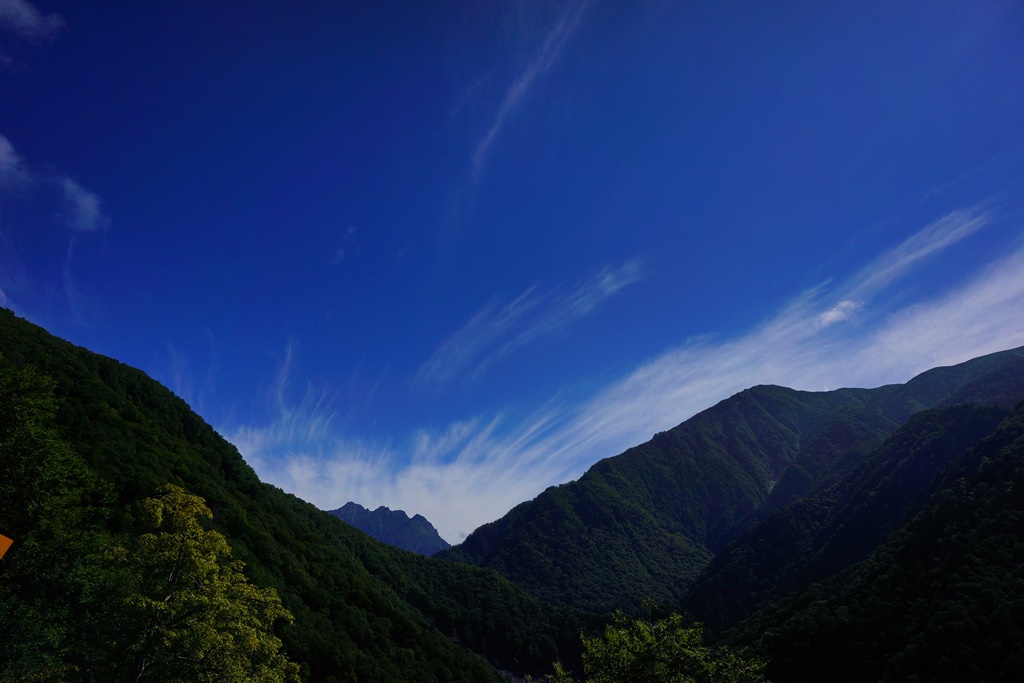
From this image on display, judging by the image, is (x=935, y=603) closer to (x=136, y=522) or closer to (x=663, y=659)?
(x=663, y=659)

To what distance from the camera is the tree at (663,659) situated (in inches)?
909

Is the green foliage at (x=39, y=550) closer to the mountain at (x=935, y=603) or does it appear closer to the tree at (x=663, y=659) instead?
the tree at (x=663, y=659)

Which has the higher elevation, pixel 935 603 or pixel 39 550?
pixel 39 550

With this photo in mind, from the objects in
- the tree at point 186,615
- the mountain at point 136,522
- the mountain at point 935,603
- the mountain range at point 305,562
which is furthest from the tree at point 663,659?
the mountain at point 935,603

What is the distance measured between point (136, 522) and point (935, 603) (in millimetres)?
147351

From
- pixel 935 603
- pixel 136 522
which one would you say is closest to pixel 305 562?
pixel 136 522

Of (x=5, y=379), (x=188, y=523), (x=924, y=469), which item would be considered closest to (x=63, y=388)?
(x=5, y=379)

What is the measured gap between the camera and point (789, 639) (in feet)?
390

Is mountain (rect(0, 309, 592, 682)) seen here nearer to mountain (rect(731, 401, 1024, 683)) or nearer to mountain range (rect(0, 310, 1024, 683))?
mountain range (rect(0, 310, 1024, 683))

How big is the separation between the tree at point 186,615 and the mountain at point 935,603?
4586 inches

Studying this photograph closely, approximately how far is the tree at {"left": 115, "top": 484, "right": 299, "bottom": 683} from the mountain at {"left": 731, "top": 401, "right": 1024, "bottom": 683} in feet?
382

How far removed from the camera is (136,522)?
147ft

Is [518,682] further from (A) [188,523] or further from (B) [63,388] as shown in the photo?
(A) [188,523]

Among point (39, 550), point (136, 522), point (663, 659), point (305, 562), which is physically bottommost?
point (663, 659)
